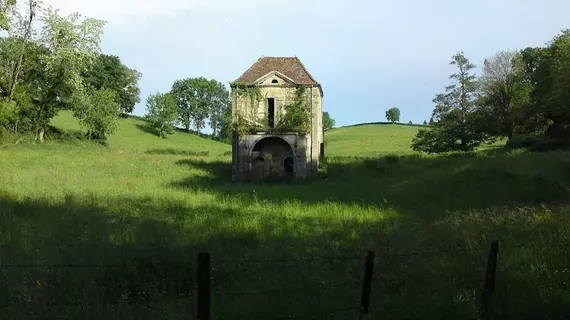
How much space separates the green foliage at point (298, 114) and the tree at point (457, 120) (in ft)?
71.0

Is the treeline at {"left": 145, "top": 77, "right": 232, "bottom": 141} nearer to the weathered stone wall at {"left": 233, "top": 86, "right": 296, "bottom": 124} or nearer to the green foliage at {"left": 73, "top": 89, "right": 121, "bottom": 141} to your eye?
the green foliage at {"left": 73, "top": 89, "right": 121, "bottom": 141}

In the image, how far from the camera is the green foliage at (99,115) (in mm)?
57394

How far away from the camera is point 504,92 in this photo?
54.8 meters

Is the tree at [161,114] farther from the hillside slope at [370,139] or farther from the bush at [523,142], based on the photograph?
the bush at [523,142]

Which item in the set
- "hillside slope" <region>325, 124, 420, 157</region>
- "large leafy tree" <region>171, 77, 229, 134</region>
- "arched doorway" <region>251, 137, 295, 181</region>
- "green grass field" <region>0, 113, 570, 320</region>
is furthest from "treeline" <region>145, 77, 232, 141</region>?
"green grass field" <region>0, 113, 570, 320</region>

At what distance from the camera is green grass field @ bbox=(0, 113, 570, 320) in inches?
293

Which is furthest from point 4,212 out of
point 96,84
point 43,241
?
point 96,84

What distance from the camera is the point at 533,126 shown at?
167 feet

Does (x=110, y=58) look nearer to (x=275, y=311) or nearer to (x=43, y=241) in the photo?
(x=43, y=241)

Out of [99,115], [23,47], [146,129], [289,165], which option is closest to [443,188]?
[289,165]

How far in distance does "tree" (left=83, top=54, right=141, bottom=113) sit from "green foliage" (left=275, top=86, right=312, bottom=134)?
49786 mm

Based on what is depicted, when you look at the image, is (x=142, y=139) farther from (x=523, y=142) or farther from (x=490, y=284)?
(x=490, y=284)

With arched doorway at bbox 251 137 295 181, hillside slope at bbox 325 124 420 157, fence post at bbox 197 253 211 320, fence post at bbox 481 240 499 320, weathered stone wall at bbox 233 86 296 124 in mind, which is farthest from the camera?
hillside slope at bbox 325 124 420 157

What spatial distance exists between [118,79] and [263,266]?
84.1 meters
